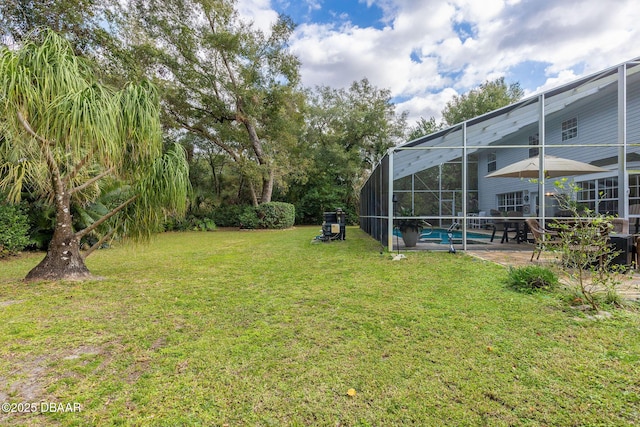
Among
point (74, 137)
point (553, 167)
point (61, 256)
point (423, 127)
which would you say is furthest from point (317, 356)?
point (423, 127)

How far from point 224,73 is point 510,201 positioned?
1496cm

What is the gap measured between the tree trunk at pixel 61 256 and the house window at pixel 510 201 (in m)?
12.3

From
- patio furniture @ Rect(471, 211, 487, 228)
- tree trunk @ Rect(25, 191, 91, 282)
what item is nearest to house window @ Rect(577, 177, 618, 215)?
patio furniture @ Rect(471, 211, 487, 228)

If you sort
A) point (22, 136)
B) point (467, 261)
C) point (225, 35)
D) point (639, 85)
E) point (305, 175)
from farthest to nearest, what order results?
point (305, 175) < point (225, 35) < point (639, 85) < point (467, 261) < point (22, 136)

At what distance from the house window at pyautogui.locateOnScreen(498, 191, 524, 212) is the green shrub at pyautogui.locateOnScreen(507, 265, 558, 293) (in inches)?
297

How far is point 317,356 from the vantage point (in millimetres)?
2230

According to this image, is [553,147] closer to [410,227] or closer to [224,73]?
[410,227]

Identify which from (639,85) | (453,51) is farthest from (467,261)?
(453,51)

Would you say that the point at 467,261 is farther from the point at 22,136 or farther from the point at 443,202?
the point at 22,136

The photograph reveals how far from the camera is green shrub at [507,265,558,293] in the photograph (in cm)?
376

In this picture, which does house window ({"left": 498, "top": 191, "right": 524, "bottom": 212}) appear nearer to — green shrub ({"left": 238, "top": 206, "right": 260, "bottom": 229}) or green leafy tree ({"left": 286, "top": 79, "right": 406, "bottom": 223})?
green leafy tree ({"left": 286, "top": 79, "right": 406, "bottom": 223})

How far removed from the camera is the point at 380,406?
5.42 feet

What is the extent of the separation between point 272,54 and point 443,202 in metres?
11.8

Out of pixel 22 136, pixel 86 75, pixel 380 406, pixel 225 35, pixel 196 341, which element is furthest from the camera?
pixel 225 35
